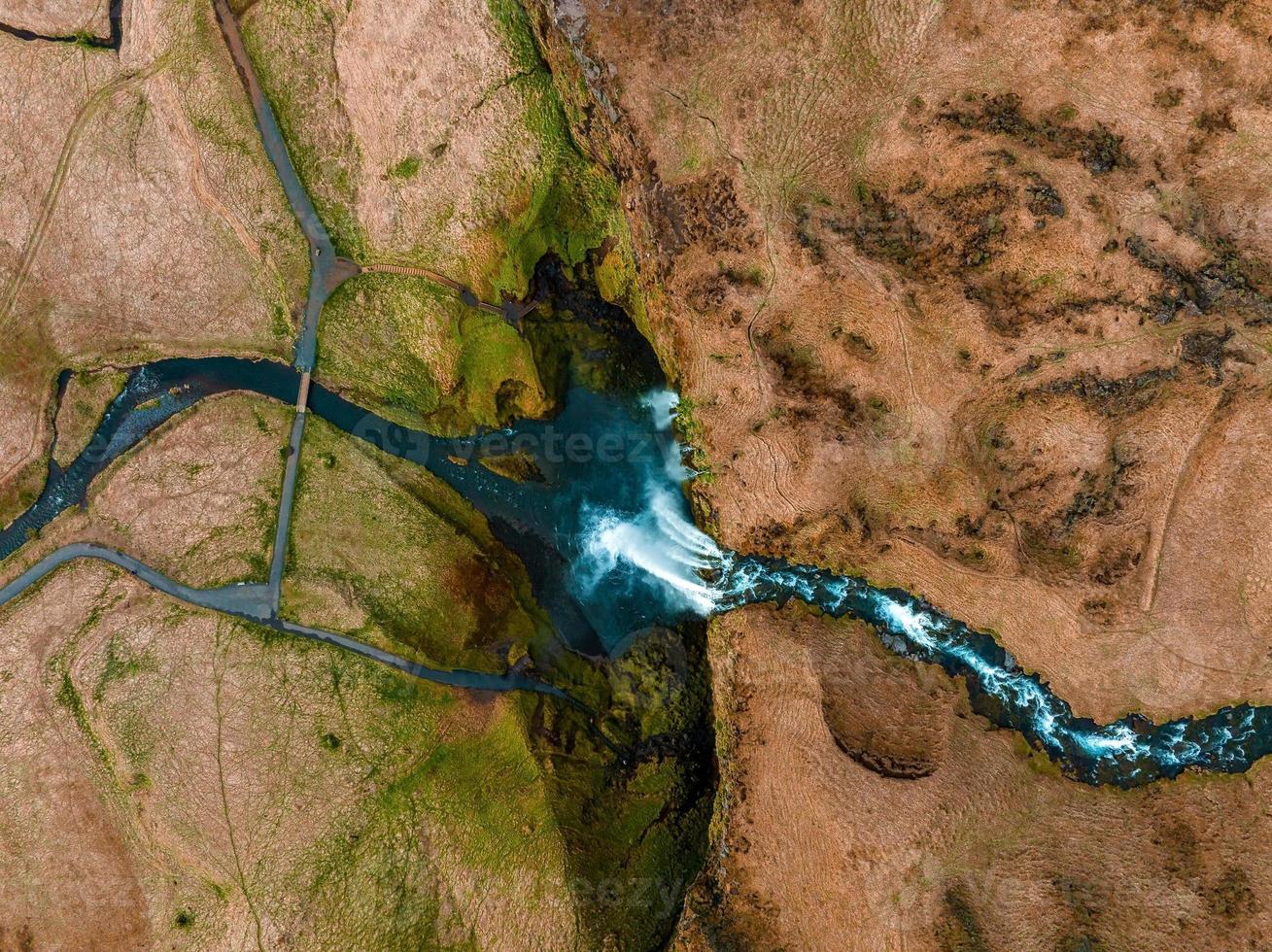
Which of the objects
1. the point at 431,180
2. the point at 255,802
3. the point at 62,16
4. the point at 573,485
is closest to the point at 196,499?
the point at 255,802

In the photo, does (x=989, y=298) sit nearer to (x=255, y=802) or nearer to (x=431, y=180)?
(x=431, y=180)

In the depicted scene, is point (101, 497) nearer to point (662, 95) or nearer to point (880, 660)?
point (662, 95)

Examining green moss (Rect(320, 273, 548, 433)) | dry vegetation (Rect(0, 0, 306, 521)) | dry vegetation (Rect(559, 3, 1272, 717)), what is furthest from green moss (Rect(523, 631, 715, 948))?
dry vegetation (Rect(0, 0, 306, 521))

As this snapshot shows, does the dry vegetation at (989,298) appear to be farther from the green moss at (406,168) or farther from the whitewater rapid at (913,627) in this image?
the green moss at (406,168)

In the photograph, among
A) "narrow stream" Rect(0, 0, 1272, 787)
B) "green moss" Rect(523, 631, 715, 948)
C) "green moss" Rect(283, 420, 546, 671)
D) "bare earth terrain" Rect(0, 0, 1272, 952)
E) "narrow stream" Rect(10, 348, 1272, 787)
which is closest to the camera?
"bare earth terrain" Rect(0, 0, 1272, 952)

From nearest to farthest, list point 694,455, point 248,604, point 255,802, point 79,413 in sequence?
1. point 255,802
2. point 248,604
3. point 694,455
4. point 79,413

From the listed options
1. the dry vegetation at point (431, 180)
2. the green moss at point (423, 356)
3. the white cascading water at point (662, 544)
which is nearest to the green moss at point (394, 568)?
the green moss at point (423, 356)

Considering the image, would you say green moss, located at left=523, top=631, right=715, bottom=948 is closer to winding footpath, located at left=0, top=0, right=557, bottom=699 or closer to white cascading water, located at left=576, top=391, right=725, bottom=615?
winding footpath, located at left=0, top=0, right=557, bottom=699

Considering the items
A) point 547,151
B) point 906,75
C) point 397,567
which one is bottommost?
point 397,567

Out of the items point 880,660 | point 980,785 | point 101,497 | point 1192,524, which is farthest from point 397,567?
point 1192,524

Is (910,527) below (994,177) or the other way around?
below

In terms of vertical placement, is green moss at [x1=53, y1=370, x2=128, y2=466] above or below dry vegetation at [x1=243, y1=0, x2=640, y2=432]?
below
